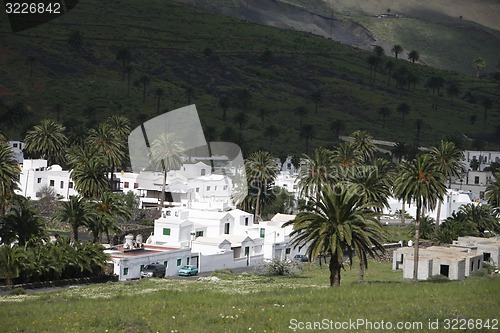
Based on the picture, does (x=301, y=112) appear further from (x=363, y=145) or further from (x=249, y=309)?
(x=249, y=309)

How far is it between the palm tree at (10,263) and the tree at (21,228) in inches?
280

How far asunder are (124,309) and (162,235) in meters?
41.0

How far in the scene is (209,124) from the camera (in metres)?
168

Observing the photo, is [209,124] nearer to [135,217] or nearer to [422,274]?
[135,217]

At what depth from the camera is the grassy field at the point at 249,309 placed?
3095cm

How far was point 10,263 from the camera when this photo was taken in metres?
53.0

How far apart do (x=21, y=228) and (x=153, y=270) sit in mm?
10032

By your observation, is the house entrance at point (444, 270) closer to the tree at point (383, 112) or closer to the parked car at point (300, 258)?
the parked car at point (300, 258)

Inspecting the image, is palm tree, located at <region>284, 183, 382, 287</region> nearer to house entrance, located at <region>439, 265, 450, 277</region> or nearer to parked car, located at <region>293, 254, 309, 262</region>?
house entrance, located at <region>439, 265, 450, 277</region>

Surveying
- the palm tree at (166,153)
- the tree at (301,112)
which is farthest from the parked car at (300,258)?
the tree at (301,112)

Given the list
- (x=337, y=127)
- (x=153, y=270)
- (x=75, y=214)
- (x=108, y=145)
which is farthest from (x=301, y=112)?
(x=153, y=270)

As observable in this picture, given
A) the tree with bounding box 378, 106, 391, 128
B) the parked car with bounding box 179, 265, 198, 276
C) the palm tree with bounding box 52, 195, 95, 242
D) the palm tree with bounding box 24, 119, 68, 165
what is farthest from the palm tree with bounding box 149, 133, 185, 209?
the tree with bounding box 378, 106, 391, 128

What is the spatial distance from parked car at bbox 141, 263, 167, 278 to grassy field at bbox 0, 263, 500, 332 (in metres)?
22.4

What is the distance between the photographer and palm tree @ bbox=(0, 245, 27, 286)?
174 ft
